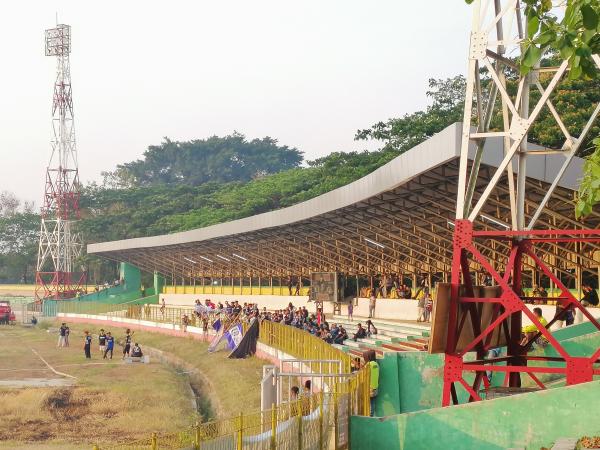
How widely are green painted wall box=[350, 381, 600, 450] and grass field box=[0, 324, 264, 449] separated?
36.1ft

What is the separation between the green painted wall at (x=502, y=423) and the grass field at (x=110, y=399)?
1101 cm

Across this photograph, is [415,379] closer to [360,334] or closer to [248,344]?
[360,334]

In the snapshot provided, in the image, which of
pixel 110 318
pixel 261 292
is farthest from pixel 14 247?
pixel 261 292

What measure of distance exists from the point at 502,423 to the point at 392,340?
57.6ft

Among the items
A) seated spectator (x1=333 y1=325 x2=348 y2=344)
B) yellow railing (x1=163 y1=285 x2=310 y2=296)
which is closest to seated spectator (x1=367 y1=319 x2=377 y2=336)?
seated spectator (x1=333 y1=325 x2=348 y2=344)

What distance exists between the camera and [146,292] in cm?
8281

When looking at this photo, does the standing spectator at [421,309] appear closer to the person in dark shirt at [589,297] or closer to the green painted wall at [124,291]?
the person in dark shirt at [589,297]

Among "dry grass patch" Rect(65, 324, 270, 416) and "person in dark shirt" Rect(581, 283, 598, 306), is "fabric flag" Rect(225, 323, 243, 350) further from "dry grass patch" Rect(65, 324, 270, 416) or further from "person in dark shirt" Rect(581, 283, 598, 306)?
"person in dark shirt" Rect(581, 283, 598, 306)

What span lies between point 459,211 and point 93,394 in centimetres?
1939

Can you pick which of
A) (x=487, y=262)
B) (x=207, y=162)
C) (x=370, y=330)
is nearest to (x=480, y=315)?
(x=487, y=262)

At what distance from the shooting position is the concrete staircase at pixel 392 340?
28331 millimetres

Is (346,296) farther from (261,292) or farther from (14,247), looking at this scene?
(14,247)

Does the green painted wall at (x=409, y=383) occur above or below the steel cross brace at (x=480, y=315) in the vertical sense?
below

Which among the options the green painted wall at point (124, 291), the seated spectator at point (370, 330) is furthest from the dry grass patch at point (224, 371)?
the green painted wall at point (124, 291)
